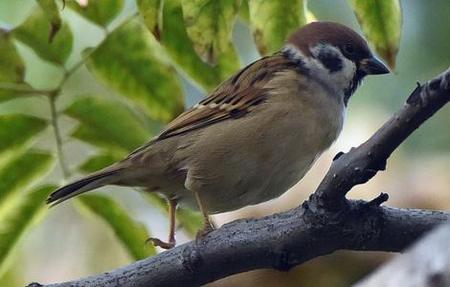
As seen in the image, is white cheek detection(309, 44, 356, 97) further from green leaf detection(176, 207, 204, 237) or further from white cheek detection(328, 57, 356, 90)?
green leaf detection(176, 207, 204, 237)

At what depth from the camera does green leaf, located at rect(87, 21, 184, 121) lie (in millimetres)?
2242

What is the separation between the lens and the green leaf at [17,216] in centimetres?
214

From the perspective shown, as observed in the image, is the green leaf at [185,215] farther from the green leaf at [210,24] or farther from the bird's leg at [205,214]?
the green leaf at [210,24]

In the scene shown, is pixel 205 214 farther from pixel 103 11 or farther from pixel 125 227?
pixel 103 11

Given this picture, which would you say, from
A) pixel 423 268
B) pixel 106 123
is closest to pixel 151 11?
pixel 106 123

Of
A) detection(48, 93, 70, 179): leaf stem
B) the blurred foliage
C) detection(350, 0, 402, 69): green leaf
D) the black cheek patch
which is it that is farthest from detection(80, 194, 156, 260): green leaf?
the black cheek patch

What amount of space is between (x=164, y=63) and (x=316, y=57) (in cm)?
87

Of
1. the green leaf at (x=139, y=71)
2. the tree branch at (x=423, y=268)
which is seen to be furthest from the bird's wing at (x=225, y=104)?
the tree branch at (x=423, y=268)

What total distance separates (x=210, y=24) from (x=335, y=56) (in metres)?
1.12

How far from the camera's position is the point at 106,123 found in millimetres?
2246

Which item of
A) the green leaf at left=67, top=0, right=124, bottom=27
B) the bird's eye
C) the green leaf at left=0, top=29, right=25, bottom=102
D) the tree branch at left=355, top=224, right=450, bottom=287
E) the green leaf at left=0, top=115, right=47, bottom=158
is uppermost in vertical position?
the bird's eye

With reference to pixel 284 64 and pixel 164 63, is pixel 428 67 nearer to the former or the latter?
pixel 284 64

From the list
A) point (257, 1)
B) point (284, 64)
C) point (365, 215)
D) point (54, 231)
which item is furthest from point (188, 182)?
point (54, 231)

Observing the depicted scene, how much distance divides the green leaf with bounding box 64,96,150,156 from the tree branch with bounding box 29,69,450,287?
0.54 metres
